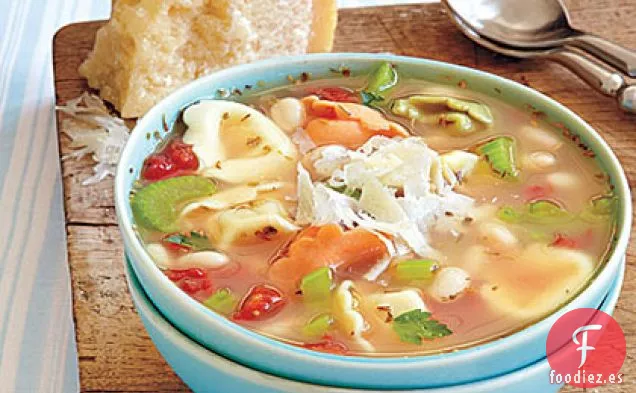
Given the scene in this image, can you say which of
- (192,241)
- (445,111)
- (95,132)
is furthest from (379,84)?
(95,132)

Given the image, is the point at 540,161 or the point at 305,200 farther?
the point at 540,161

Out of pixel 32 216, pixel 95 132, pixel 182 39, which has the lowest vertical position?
pixel 32 216

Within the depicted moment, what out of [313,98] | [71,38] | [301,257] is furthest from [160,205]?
[71,38]

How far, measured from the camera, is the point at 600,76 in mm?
2012

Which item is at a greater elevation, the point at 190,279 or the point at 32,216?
the point at 190,279

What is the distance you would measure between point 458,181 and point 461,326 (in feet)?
0.93

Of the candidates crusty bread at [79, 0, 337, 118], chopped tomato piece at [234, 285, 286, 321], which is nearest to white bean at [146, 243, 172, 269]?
chopped tomato piece at [234, 285, 286, 321]

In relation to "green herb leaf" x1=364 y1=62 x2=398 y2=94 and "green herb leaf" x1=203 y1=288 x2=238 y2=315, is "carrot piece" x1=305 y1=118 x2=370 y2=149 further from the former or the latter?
"green herb leaf" x1=203 y1=288 x2=238 y2=315

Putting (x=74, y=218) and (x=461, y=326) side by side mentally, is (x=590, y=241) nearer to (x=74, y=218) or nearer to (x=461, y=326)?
(x=461, y=326)

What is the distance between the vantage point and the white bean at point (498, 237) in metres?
1.32

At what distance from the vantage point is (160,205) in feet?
4.48

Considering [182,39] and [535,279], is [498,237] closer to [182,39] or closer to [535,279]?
[535,279]

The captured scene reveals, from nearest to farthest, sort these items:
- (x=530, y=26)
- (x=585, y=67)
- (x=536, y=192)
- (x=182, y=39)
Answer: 1. (x=536, y=192)
2. (x=182, y=39)
3. (x=585, y=67)
4. (x=530, y=26)

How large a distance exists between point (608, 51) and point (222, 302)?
3.80 feet
